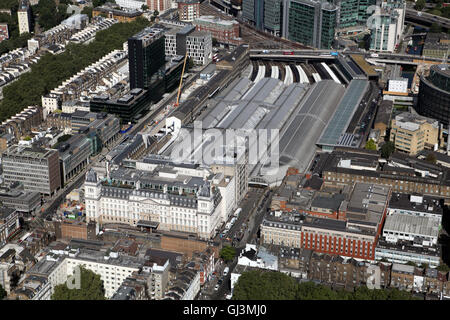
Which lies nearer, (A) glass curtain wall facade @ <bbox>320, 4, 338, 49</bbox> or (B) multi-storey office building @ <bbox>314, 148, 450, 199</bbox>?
(B) multi-storey office building @ <bbox>314, 148, 450, 199</bbox>

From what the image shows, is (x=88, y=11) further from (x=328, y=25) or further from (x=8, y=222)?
(x=8, y=222)

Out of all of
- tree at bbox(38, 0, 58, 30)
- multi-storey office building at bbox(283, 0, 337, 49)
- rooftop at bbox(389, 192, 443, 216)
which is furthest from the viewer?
tree at bbox(38, 0, 58, 30)

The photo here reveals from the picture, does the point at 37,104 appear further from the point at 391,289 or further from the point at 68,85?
the point at 391,289

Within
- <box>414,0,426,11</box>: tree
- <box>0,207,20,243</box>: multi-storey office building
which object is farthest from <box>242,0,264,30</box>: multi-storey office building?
<box>0,207,20,243</box>: multi-storey office building

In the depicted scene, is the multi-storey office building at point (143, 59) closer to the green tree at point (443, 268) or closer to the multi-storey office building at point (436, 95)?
the multi-storey office building at point (436, 95)

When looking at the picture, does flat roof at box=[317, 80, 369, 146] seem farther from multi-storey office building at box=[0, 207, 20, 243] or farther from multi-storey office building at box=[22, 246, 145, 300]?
multi-storey office building at box=[0, 207, 20, 243]

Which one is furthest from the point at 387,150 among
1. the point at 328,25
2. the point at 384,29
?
the point at 328,25
